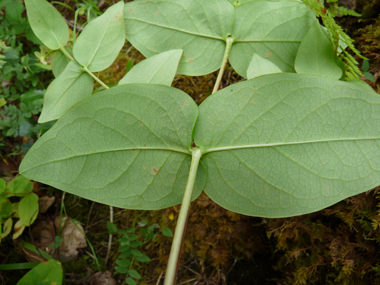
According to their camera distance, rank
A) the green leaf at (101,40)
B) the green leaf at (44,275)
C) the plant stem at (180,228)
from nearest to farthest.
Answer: the plant stem at (180,228), the green leaf at (101,40), the green leaf at (44,275)

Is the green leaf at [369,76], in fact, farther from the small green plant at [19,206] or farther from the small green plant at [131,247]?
the small green plant at [19,206]

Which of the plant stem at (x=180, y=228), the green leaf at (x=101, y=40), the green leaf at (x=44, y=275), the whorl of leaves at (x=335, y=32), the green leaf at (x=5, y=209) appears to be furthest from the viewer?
the green leaf at (x=5, y=209)

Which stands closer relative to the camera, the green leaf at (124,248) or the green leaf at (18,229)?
the green leaf at (124,248)

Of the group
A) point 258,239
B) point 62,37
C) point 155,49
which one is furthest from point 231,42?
point 258,239

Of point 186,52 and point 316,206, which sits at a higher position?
point 186,52

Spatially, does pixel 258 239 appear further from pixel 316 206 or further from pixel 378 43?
pixel 378 43

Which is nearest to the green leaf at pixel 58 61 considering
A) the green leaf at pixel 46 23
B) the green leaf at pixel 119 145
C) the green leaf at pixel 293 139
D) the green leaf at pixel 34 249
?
the green leaf at pixel 46 23

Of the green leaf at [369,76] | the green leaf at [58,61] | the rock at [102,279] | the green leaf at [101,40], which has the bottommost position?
the rock at [102,279]

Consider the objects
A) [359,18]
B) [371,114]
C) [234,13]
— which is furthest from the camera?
[359,18]
